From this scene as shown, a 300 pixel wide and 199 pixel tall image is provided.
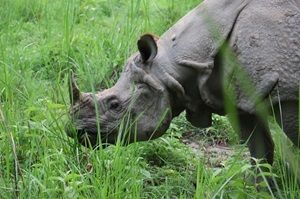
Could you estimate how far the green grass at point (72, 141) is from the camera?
11.5 feet

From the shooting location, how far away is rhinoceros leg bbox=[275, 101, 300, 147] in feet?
12.2

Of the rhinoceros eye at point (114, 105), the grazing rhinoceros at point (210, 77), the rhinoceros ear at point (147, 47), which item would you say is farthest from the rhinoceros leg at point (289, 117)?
the rhinoceros eye at point (114, 105)

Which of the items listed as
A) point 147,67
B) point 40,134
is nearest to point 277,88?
point 147,67

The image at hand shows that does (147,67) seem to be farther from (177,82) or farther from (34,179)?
(34,179)

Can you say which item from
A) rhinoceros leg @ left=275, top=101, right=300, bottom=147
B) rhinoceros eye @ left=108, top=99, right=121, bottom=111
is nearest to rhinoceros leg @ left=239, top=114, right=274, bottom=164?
rhinoceros leg @ left=275, top=101, right=300, bottom=147

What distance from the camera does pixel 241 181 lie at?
11.5 ft

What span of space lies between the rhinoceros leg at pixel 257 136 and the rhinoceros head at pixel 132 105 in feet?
1.30

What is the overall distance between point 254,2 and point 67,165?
1242mm

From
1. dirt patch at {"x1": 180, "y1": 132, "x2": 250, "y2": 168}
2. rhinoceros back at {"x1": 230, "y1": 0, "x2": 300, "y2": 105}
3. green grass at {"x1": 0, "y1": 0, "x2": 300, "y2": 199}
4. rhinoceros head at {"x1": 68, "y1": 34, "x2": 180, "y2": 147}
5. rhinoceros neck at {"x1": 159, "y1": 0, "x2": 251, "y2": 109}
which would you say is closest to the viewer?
green grass at {"x1": 0, "y1": 0, "x2": 300, "y2": 199}

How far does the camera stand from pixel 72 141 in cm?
416

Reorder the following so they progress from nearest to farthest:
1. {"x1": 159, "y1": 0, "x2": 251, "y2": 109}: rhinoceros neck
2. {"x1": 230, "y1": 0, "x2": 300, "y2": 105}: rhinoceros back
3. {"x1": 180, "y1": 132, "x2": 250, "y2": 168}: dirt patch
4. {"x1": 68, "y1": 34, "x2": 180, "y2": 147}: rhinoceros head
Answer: {"x1": 230, "y1": 0, "x2": 300, "y2": 105}: rhinoceros back < {"x1": 159, "y1": 0, "x2": 251, "y2": 109}: rhinoceros neck < {"x1": 68, "y1": 34, "x2": 180, "y2": 147}: rhinoceros head < {"x1": 180, "y1": 132, "x2": 250, "y2": 168}: dirt patch

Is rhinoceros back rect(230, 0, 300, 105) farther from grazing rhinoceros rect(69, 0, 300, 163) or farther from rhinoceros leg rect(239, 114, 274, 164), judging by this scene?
rhinoceros leg rect(239, 114, 274, 164)

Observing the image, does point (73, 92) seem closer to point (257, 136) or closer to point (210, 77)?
point (210, 77)

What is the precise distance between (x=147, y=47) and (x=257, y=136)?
0.75 meters
